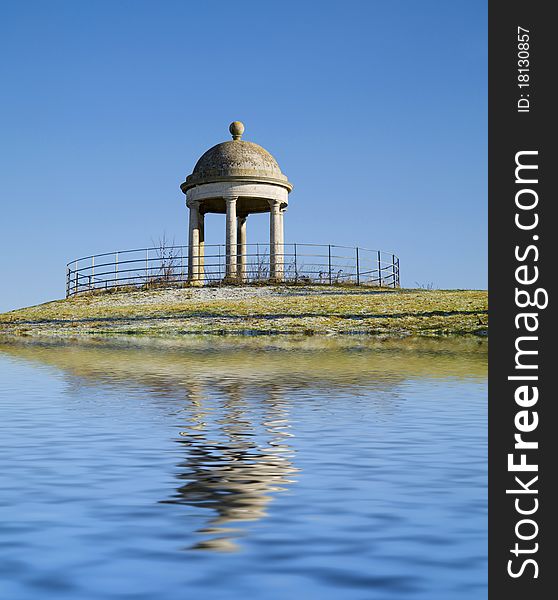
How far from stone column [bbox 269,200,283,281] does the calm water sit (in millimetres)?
24903

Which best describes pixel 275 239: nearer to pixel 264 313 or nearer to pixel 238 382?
pixel 264 313

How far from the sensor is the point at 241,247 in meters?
36.3

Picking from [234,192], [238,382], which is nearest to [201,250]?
[234,192]

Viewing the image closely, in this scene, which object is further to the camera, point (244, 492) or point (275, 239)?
point (275, 239)

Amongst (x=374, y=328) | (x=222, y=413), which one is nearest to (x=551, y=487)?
(x=222, y=413)

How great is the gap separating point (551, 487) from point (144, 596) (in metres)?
1.47

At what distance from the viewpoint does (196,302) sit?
28594mm

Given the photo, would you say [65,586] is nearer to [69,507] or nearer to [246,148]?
[69,507]

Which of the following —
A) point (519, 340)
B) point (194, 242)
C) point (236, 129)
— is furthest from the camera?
point (236, 129)

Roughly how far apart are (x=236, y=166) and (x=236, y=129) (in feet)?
11.4

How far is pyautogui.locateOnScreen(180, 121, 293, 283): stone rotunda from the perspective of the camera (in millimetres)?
34344

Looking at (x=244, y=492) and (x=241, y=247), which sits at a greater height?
(x=241, y=247)

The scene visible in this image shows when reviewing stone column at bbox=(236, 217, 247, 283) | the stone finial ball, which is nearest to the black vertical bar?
stone column at bbox=(236, 217, 247, 283)

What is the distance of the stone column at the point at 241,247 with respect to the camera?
3478cm
